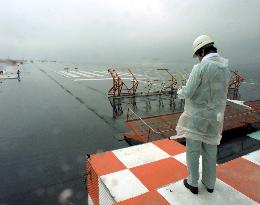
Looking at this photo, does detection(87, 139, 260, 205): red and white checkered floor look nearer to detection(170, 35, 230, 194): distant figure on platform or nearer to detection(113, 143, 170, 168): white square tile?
detection(113, 143, 170, 168): white square tile

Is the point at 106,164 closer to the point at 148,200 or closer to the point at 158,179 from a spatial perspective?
the point at 158,179

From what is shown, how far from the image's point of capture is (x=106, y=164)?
362cm

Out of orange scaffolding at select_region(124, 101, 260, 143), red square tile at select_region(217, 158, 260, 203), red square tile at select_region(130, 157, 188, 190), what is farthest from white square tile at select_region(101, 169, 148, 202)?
orange scaffolding at select_region(124, 101, 260, 143)

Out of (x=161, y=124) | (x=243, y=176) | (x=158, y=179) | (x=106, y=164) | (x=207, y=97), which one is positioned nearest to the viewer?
(x=207, y=97)

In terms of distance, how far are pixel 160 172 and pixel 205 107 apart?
4.35 ft

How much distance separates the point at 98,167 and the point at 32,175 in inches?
171

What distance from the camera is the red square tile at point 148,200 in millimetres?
2699

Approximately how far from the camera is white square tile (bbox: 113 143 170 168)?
3.73m

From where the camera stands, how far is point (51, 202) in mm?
5535

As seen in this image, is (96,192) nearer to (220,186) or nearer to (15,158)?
(220,186)

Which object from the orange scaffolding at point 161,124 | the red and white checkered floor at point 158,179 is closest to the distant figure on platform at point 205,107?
the red and white checkered floor at point 158,179

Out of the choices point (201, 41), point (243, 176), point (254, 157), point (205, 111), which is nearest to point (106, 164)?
point (205, 111)

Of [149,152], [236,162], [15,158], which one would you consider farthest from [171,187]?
[15,158]

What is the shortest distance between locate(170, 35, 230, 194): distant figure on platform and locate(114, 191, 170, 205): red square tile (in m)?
0.45
